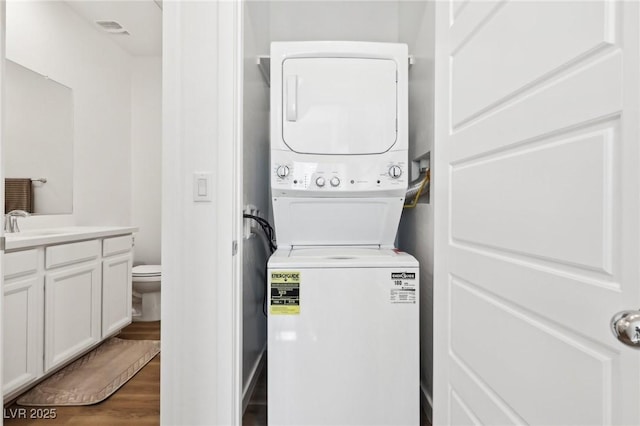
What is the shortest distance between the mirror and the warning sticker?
1944mm

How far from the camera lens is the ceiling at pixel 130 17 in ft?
9.67

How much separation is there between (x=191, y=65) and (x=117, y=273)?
2.01m

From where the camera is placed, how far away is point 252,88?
1.95m

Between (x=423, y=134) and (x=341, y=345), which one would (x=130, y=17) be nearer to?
(x=423, y=134)

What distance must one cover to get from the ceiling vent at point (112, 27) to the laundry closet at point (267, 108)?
1.61m

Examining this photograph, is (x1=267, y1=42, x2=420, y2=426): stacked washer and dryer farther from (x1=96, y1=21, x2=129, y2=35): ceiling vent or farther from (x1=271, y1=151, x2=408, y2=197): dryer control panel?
(x1=96, y1=21, x2=129, y2=35): ceiling vent

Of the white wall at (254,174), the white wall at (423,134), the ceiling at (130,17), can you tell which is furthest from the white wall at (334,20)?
the ceiling at (130,17)

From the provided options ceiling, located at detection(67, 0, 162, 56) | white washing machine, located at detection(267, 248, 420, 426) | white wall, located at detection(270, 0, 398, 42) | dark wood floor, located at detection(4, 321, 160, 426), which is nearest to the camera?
white washing machine, located at detection(267, 248, 420, 426)

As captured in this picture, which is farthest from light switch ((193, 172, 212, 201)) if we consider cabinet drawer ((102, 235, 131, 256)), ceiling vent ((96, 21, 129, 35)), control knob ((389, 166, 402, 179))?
ceiling vent ((96, 21, 129, 35))

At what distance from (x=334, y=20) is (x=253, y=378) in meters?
2.33

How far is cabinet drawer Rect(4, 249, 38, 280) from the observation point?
1.81 meters

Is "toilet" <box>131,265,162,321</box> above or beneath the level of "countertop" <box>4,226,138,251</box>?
beneath

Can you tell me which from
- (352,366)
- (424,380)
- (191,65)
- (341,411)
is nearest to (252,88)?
(191,65)

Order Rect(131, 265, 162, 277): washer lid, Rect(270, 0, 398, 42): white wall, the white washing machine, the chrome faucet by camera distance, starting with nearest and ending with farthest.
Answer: the white washing machine, the chrome faucet, Rect(270, 0, 398, 42): white wall, Rect(131, 265, 162, 277): washer lid
